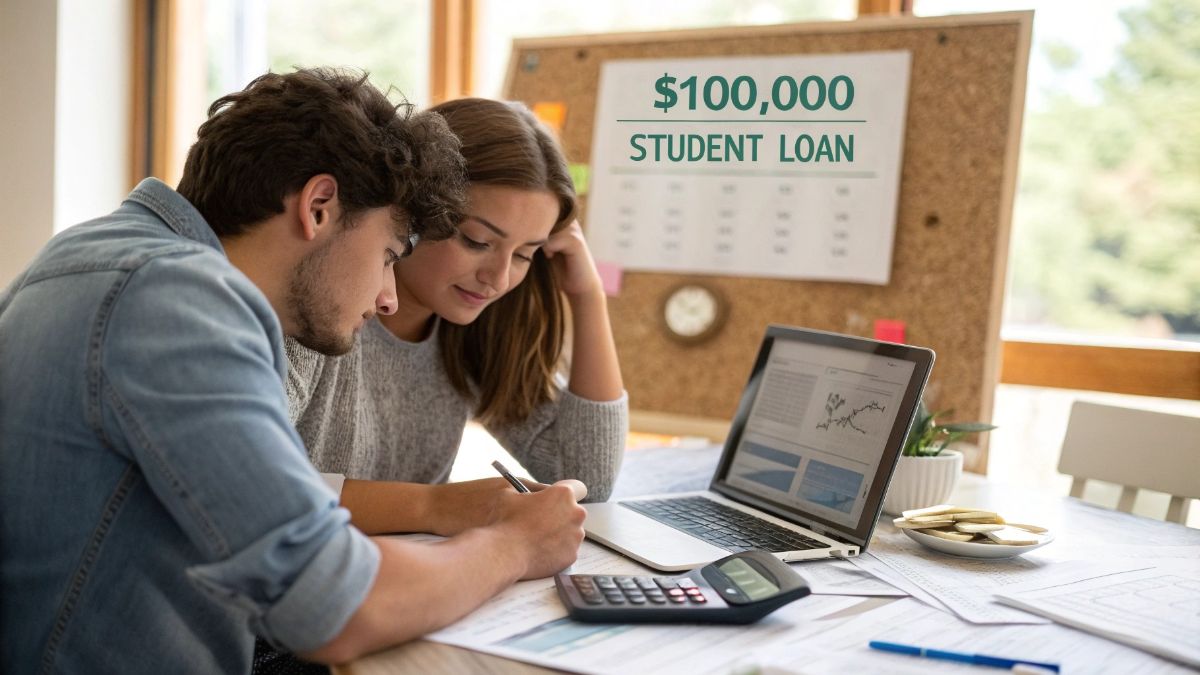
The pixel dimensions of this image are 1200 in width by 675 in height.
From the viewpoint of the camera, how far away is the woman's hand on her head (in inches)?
57.1

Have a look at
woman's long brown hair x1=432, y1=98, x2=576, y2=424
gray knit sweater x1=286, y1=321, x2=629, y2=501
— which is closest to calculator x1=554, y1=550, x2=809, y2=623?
gray knit sweater x1=286, y1=321, x2=629, y2=501

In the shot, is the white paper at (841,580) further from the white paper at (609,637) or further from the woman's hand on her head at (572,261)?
the woman's hand on her head at (572,261)

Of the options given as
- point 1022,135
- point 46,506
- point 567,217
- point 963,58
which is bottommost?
point 46,506

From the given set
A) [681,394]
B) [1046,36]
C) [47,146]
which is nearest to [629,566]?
[681,394]

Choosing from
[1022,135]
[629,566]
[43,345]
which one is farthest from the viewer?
[1022,135]

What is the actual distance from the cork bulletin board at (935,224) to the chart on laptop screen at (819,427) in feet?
1.87

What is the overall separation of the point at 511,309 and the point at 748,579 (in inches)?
28.8

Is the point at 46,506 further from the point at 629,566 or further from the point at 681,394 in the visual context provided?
the point at 681,394

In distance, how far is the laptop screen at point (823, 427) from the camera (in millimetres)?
1058

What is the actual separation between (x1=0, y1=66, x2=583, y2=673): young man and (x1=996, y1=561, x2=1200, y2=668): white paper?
0.42m

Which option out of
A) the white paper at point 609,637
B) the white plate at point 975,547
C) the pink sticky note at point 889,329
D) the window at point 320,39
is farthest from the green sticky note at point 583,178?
the white paper at point 609,637

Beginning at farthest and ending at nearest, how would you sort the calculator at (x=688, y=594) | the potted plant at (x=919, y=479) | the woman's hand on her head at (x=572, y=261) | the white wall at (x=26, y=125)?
the white wall at (x=26, y=125) < the woman's hand on her head at (x=572, y=261) < the potted plant at (x=919, y=479) < the calculator at (x=688, y=594)

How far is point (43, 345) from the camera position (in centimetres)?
75

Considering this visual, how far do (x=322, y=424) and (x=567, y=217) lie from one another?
43 cm
